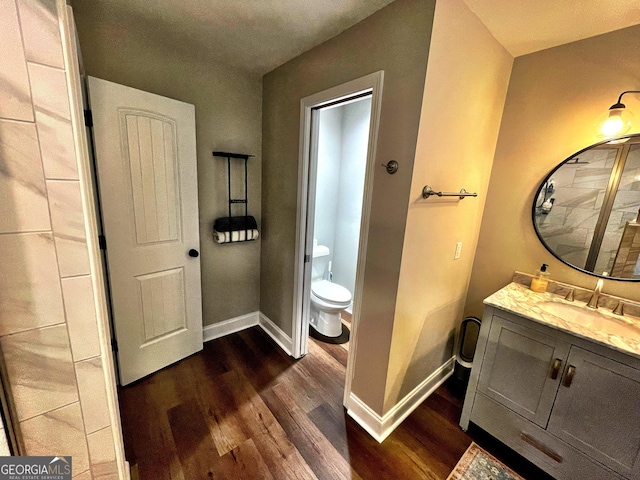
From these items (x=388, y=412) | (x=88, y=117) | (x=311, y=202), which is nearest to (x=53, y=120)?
(x=88, y=117)

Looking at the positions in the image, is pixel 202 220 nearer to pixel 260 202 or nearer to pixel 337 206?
pixel 260 202

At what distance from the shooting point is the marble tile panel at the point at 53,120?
0.55 m

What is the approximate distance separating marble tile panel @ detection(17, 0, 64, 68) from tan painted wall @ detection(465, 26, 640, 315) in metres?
2.22

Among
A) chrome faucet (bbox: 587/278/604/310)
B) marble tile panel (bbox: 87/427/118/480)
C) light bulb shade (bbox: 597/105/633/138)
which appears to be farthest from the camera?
chrome faucet (bbox: 587/278/604/310)

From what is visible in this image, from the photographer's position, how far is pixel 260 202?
2.37 metres

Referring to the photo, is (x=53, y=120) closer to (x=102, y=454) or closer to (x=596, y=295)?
(x=102, y=454)

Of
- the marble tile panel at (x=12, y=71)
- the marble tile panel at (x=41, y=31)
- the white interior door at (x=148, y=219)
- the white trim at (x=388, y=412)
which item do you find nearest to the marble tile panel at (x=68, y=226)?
the marble tile panel at (x=12, y=71)

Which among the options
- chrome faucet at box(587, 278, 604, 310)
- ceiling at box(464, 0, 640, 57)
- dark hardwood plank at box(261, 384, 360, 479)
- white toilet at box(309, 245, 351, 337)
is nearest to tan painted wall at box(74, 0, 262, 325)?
white toilet at box(309, 245, 351, 337)

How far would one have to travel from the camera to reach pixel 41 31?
534mm

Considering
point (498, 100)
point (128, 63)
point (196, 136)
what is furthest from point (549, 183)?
point (128, 63)

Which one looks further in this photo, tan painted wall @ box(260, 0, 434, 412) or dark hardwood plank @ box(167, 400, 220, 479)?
dark hardwood plank @ box(167, 400, 220, 479)

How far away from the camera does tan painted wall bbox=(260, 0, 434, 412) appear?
118 cm

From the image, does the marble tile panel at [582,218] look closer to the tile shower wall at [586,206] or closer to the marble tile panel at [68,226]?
the tile shower wall at [586,206]

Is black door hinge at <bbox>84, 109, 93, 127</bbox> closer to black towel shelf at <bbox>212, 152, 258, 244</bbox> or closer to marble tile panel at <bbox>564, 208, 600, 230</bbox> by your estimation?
black towel shelf at <bbox>212, 152, 258, 244</bbox>
